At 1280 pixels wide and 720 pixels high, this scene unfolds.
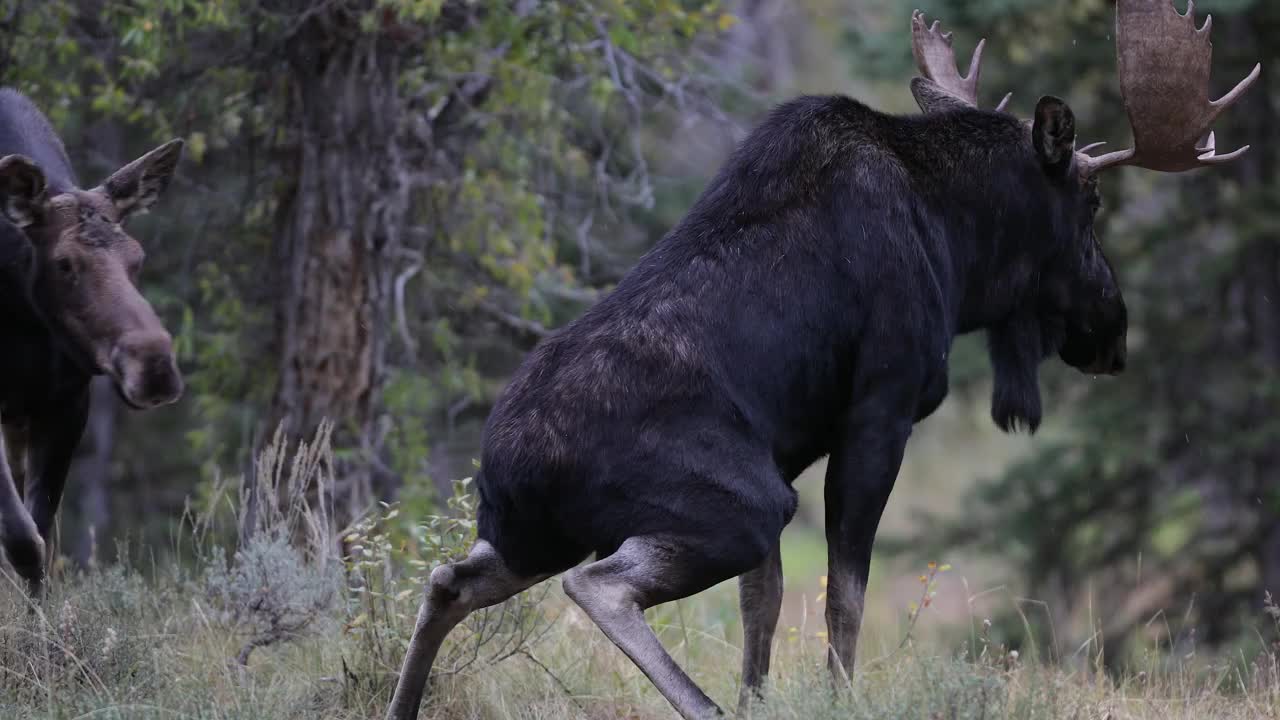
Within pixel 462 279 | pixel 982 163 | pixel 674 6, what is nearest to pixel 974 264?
pixel 982 163

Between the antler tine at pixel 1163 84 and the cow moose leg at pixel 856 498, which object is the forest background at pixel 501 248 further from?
the antler tine at pixel 1163 84

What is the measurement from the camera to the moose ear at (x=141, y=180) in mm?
6332

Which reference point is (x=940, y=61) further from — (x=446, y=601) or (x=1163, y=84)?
(x=446, y=601)

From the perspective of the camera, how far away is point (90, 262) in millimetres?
6000

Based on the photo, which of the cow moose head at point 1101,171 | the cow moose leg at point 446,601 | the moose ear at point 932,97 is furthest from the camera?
the moose ear at point 932,97

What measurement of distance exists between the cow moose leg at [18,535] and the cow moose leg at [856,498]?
3166 mm

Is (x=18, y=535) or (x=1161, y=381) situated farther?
(x=1161, y=381)

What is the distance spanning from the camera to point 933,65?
6867 millimetres

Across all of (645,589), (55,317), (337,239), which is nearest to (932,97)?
(645,589)

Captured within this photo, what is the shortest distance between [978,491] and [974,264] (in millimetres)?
8685

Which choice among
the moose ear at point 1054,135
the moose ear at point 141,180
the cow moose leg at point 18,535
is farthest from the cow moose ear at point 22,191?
the moose ear at point 1054,135

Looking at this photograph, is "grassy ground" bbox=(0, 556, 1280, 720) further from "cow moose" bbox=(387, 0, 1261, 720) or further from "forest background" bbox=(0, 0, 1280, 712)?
"cow moose" bbox=(387, 0, 1261, 720)

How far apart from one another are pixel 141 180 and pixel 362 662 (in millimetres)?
2376

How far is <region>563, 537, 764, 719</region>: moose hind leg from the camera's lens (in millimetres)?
4566
